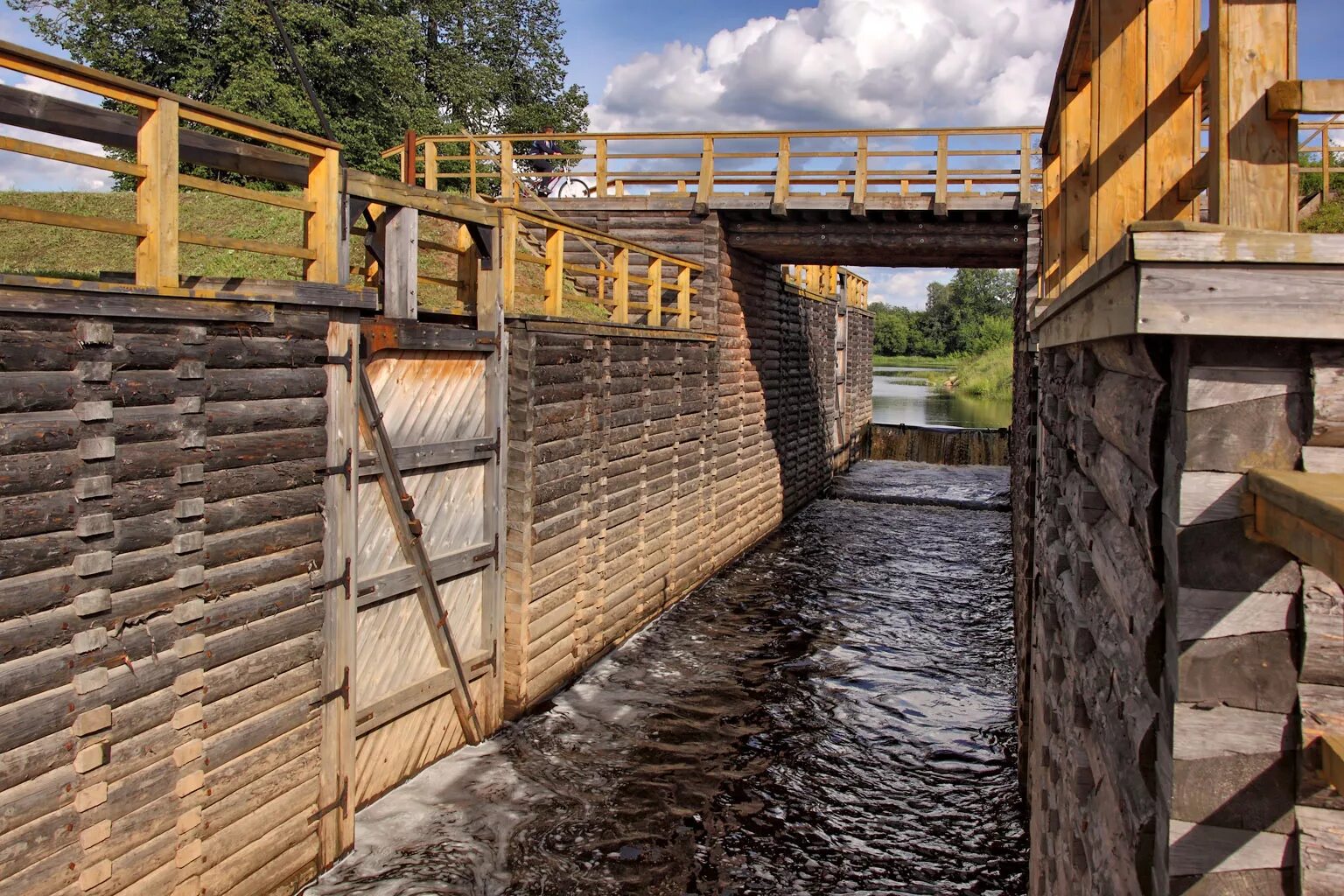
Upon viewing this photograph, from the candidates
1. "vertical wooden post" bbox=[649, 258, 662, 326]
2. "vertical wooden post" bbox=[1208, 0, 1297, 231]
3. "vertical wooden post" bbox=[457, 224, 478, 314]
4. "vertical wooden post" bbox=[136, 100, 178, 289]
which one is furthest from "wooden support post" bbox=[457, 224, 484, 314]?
"vertical wooden post" bbox=[1208, 0, 1297, 231]

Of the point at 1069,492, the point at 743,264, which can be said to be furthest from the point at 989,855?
the point at 743,264

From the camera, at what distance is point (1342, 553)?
4.91 ft

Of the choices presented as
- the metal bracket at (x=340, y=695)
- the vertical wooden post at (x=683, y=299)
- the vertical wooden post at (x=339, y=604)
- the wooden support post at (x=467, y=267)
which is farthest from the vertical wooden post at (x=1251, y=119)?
the vertical wooden post at (x=683, y=299)

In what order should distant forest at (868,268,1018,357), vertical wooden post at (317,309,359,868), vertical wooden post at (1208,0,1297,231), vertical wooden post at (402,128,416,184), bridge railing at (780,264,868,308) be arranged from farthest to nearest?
distant forest at (868,268,1018,357) → bridge railing at (780,264,868,308) → vertical wooden post at (402,128,416,184) → vertical wooden post at (317,309,359,868) → vertical wooden post at (1208,0,1297,231)

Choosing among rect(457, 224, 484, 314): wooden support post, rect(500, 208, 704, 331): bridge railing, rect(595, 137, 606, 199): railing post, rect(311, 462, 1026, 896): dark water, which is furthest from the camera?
rect(595, 137, 606, 199): railing post

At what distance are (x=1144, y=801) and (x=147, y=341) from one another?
490cm

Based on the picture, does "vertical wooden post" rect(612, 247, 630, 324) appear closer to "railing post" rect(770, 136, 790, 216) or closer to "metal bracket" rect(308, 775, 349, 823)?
"railing post" rect(770, 136, 790, 216)

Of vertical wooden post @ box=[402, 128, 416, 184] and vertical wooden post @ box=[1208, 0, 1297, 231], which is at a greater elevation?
vertical wooden post @ box=[402, 128, 416, 184]

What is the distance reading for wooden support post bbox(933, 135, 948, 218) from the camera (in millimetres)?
15289

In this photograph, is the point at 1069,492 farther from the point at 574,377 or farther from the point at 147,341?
the point at 574,377

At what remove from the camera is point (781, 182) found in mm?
15953

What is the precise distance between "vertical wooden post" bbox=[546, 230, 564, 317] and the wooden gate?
1.26m

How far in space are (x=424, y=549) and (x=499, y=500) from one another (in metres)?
1.24

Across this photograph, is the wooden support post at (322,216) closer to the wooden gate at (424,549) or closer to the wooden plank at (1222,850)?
the wooden gate at (424,549)
